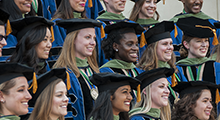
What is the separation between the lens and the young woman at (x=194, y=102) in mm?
5312

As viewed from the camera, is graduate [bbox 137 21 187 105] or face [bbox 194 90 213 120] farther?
graduate [bbox 137 21 187 105]

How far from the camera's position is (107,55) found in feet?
17.9

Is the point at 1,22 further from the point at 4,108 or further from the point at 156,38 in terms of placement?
the point at 156,38

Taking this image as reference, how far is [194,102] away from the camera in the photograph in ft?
17.6

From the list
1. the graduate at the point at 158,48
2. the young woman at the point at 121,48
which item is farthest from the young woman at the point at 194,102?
the young woman at the point at 121,48

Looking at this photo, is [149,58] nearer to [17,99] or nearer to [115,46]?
[115,46]

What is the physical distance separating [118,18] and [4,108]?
3.10 meters

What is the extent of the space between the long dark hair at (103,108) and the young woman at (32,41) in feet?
2.53

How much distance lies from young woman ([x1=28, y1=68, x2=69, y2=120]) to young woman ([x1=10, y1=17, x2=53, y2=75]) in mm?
386

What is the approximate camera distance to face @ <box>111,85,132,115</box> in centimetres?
436

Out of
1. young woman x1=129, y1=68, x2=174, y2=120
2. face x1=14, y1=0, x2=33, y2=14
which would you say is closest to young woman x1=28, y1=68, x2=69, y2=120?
young woman x1=129, y1=68, x2=174, y2=120

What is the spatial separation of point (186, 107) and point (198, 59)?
1177 mm

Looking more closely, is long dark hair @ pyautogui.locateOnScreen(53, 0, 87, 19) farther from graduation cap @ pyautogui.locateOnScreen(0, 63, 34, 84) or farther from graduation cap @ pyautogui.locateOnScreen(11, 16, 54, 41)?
graduation cap @ pyautogui.locateOnScreen(0, 63, 34, 84)

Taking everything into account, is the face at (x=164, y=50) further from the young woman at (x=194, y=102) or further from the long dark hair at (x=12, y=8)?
the long dark hair at (x=12, y=8)
